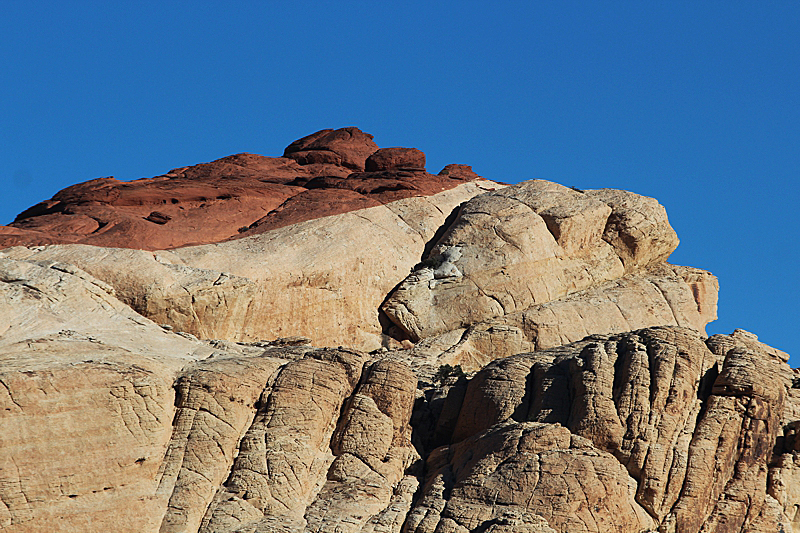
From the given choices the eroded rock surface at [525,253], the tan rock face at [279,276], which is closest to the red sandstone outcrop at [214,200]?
the tan rock face at [279,276]

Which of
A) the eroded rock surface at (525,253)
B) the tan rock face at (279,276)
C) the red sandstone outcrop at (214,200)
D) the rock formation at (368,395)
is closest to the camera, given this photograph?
the rock formation at (368,395)

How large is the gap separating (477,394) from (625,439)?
589 cm

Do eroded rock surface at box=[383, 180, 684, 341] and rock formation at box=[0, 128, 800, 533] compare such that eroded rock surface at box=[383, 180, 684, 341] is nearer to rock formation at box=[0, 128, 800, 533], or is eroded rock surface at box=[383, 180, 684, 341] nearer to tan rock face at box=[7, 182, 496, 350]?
rock formation at box=[0, 128, 800, 533]

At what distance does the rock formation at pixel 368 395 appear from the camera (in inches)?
1347

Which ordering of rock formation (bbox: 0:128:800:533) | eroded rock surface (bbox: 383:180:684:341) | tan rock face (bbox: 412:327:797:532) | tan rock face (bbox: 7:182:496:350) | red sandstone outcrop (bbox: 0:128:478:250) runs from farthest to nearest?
red sandstone outcrop (bbox: 0:128:478:250) → eroded rock surface (bbox: 383:180:684:341) → tan rock face (bbox: 7:182:496:350) → tan rock face (bbox: 412:327:797:532) → rock formation (bbox: 0:128:800:533)

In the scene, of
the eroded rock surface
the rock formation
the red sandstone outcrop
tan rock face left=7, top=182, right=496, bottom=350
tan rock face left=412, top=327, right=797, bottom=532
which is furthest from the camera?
the red sandstone outcrop

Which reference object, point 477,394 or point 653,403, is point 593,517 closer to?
point 653,403

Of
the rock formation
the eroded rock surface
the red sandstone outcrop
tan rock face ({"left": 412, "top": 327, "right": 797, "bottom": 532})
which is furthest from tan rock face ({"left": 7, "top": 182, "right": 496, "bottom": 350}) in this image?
tan rock face ({"left": 412, "top": 327, "right": 797, "bottom": 532})

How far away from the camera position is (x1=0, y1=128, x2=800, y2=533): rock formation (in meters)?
34.2

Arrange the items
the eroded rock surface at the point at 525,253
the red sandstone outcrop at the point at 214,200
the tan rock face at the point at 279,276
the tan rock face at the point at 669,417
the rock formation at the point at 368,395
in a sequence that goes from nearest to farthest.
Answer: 1. the rock formation at the point at 368,395
2. the tan rock face at the point at 669,417
3. the tan rock face at the point at 279,276
4. the eroded rock surface at the point at 525,253
5. the red sandstone outcrop at the point at 214,200

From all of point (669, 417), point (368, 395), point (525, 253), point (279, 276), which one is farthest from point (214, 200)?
point (669, 417)

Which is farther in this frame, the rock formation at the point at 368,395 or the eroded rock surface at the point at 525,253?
the eroded rock surface at the point at 525,253

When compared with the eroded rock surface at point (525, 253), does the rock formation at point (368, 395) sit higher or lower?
lower

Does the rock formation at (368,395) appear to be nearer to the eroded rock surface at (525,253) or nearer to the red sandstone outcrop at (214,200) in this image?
the eroded rock surface at (525,253)
